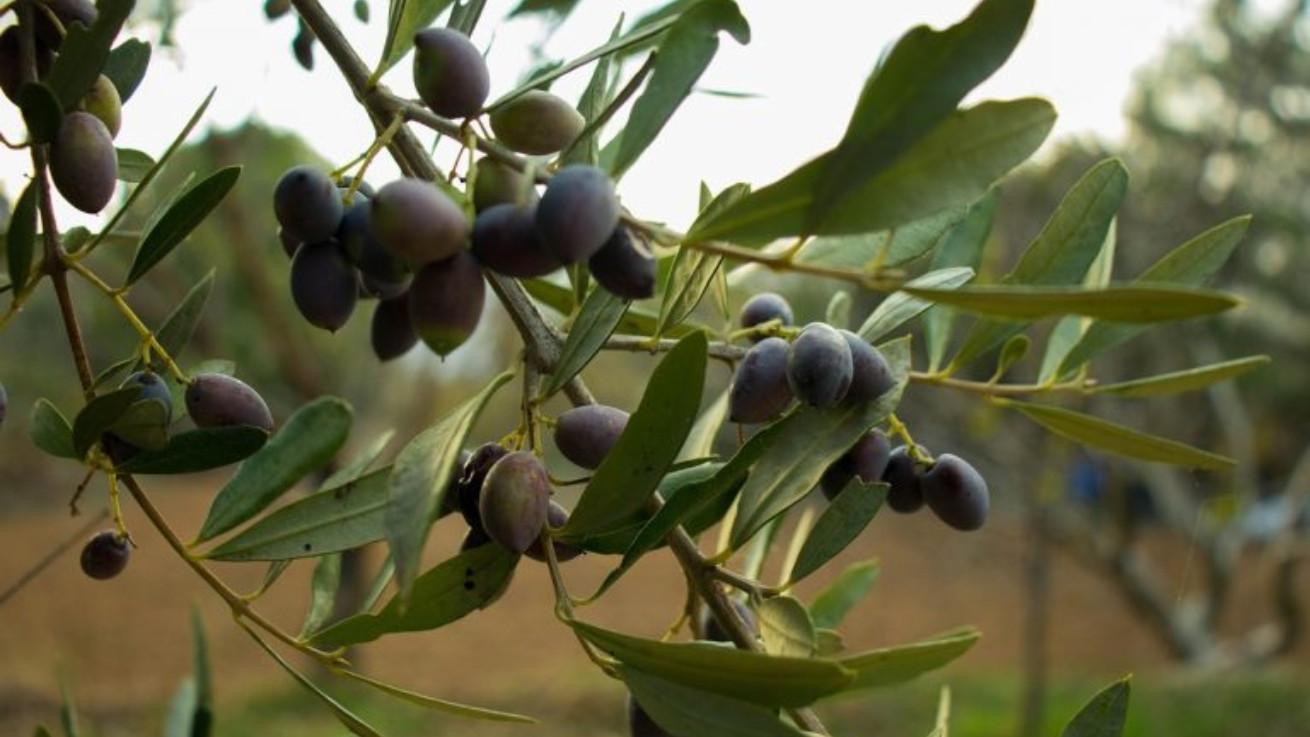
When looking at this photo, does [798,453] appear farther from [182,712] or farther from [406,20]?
[182,712]

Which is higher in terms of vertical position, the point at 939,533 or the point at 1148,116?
the point at 1148,116

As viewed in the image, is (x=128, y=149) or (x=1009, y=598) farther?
(x=1009, y=598)

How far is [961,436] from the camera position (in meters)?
5.93

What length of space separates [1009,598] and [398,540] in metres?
10.6

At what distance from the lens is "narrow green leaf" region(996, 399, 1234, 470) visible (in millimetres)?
592

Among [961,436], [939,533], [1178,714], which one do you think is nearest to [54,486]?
[939,533]

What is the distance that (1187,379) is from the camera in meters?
0.63

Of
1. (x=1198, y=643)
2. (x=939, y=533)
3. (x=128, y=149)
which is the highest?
(x=128, y=149)

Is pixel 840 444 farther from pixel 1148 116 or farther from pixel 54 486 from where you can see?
pixel 54 486

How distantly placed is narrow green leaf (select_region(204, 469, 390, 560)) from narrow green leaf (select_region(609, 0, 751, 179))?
0.18 m

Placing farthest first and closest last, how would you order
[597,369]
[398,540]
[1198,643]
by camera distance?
1. [597,369]
2. [1198,643]
3. [398,540]

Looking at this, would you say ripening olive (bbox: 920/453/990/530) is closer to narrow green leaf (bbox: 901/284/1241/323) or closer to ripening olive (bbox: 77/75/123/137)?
narrow green leaf (bbox: 901/284/1241/323)

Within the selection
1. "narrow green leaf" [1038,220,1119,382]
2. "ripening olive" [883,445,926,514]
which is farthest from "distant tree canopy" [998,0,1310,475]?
"ripening olive" [883,445,926,514]

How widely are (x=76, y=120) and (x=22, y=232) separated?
0.05 m
